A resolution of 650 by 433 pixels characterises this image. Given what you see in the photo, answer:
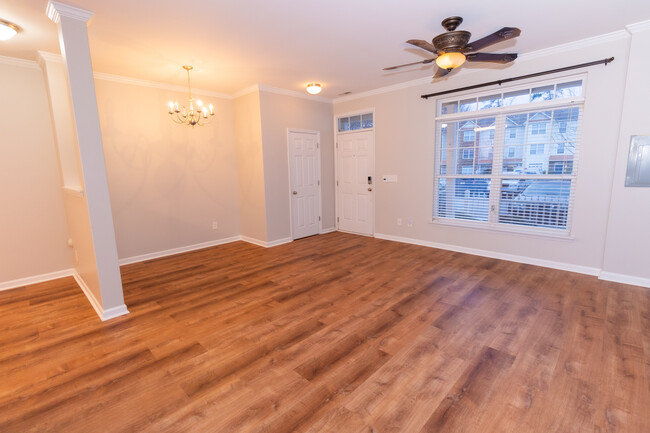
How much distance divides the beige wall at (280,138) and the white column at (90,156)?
269 cm

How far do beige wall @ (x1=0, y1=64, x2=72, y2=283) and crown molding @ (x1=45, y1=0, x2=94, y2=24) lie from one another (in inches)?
66.9

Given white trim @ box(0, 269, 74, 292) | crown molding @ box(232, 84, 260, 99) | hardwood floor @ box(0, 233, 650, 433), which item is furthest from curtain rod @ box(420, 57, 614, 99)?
white trim @ box(0, 269, 74, 292)

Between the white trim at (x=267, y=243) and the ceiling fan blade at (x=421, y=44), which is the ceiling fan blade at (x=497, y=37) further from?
the white trim at (x=267, y=243)

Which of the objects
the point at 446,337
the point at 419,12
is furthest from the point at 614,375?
the point at 419,12

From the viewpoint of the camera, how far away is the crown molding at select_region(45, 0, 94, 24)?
2453mm

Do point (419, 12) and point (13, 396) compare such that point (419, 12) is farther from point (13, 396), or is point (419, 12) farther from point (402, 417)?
point (13, 396)

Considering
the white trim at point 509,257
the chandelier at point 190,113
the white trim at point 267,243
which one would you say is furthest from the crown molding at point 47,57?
the white trim at point 509,257

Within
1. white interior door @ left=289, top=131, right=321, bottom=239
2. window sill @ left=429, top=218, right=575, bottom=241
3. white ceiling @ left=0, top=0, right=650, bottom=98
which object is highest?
white ceiling @ left=0, top=0, right=650, bottom=98

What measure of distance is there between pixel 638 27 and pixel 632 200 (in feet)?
6.11

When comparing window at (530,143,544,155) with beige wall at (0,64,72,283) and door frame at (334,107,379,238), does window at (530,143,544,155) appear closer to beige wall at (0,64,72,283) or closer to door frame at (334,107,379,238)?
door frame at (334,107,379,238)

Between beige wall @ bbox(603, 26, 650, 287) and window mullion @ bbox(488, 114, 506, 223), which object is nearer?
beige wall @ bbox(603, 26, 650, 287)

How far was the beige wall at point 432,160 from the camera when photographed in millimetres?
3457

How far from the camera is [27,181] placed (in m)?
3.76

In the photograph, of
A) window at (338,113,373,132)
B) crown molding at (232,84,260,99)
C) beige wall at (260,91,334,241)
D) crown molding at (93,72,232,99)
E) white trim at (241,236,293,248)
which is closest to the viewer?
crown molding at (93,72,232,99)
